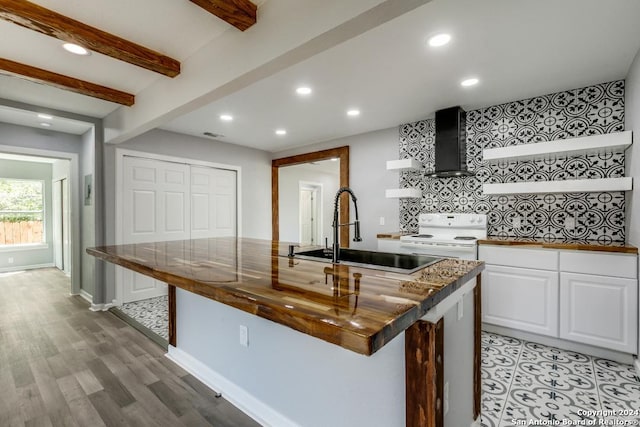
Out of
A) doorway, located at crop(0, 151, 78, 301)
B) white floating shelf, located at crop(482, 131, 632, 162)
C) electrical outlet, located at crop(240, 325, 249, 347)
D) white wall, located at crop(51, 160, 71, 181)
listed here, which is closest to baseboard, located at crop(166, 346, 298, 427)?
electrical outlet, located at crop(240, 325, 249, 347)

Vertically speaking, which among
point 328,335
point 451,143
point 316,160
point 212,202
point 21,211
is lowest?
point 328,335

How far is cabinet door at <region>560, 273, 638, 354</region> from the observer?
2236 millimetres

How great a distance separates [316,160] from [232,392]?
3813mm

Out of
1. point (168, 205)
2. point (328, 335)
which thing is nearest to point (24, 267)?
point (168, 205)

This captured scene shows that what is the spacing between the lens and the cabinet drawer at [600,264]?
223cm

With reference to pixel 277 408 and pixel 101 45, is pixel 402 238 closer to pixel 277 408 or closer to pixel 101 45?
pixel 277 408

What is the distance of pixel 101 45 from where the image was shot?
2027 mm

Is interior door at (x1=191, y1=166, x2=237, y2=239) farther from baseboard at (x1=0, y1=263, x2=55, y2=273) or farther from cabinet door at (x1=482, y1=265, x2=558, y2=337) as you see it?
baseboard at (x1=0, y1=263, x2=55, y2=273)

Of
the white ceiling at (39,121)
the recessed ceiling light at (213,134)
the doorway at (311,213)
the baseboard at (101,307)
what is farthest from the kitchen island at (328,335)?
the doorway at (311,213)

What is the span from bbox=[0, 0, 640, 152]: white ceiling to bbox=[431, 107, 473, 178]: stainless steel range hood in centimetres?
16

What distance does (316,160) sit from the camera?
5086mm

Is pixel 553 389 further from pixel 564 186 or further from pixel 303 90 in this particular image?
pixel 303 90

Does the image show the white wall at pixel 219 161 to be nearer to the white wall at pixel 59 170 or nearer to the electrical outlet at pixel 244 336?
the white wall at pixel 59 170

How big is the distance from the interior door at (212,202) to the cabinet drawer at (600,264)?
446cm
